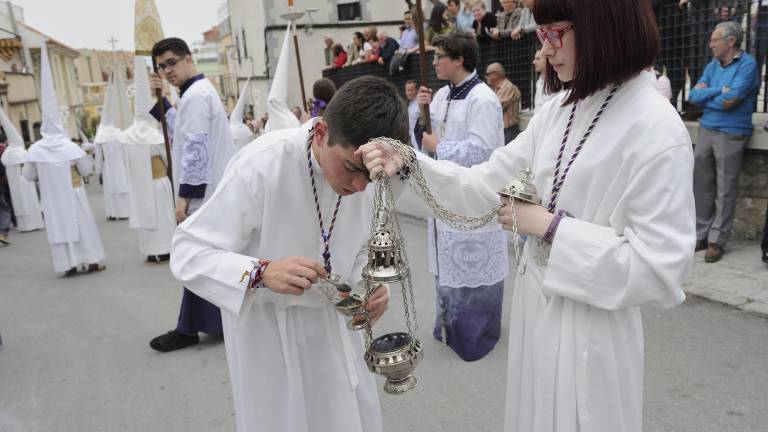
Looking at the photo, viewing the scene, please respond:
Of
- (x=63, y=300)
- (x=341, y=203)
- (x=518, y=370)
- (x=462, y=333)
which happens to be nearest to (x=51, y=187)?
(x=63, y=300)

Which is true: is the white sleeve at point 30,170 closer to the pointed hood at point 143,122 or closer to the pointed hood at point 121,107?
the pointed hood at point 143,122

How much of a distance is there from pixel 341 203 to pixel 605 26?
1037 millimetres

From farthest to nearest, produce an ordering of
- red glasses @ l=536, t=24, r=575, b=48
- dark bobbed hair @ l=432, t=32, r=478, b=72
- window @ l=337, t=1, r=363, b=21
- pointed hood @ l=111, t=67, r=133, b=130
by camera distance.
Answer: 1. window @ l=337, t=1, r=363, b=21
2. pointed hood @ l=111, t=67, r=133, b=130
3. dark bobbed hair @ l=432, t=32, r=478, b=72
4. red glasses @ l=536, t=24, r=575, b=48

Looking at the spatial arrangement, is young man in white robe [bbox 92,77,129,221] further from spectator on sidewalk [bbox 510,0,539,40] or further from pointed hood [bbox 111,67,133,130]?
spectator on sidewalk [bbox 510,0,539,40]

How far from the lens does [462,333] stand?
4.12 m

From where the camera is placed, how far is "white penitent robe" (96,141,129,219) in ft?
36.7

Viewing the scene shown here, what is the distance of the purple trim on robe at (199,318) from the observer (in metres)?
4.70

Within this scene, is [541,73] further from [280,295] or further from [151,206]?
[151,206]

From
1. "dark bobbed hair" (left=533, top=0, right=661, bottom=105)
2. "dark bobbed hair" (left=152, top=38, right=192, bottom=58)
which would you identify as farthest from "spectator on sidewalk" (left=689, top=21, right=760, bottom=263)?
"dark bobbed hair" (left=152, top=38, right=192, bottom=58)

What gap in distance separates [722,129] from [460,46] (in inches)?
121

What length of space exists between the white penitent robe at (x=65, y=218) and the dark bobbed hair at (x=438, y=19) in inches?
209

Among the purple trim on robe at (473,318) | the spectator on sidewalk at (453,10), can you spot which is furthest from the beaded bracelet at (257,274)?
the spectator on sidewalk at (453,10)

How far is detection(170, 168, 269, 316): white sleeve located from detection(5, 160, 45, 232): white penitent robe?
1125cm

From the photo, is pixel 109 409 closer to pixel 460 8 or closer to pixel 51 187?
pixel 51 187
